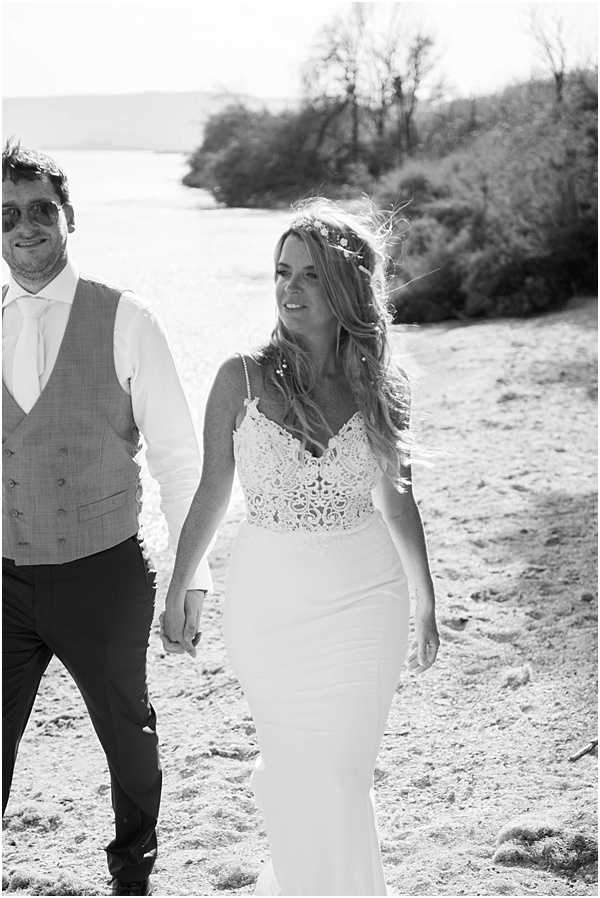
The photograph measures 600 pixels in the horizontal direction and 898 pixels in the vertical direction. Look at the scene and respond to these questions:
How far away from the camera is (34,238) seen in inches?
120

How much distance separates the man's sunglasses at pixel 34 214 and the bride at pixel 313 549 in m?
0.57

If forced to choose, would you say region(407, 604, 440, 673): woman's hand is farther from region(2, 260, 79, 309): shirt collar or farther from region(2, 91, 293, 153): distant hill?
region(2, 91, 293, 153): distant hill

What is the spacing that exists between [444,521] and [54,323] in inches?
194

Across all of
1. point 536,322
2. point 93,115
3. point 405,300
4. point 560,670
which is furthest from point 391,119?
point 560,670

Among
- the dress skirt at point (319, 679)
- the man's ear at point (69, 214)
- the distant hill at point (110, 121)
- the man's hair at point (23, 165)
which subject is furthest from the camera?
the distant hill at point (110, 121)

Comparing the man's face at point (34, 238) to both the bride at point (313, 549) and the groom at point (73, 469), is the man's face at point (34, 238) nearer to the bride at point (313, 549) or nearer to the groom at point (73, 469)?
the groom at point (73, 469)

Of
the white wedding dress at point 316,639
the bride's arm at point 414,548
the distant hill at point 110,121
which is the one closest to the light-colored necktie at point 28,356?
the white wedding dress at point 316,639

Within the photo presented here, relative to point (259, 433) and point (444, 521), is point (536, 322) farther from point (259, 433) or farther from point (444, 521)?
point (259, 433)

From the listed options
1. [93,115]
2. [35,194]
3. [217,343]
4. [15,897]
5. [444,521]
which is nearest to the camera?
[35,194]

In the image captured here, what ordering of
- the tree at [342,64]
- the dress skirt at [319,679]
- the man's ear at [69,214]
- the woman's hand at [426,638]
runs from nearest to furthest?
the dress skirt at [319,679] → the man's ear at [69,214] → the woman's hand at [426,638] → the tree at [342,64]

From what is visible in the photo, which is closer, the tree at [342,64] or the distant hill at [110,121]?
the distant hill at [110,121]

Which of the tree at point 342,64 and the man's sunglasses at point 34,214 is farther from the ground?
the tree at point 342,64

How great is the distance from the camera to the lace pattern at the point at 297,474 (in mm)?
3021

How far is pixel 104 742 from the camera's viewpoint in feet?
10.3
